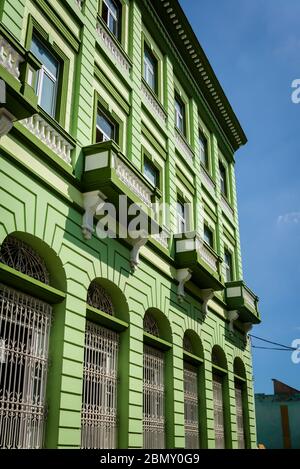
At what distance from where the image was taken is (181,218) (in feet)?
49.6

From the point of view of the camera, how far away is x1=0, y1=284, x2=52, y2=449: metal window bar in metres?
7.10

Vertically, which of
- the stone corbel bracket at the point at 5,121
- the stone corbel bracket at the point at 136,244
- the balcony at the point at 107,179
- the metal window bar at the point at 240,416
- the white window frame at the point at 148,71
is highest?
the white window frame at the point at 148,71

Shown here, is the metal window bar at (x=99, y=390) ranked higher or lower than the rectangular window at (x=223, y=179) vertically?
lower

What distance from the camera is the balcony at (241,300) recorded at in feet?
57.2

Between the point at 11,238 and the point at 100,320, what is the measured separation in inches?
97.6

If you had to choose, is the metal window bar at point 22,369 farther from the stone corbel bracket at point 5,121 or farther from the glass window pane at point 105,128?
the glass window pane at point 105,128

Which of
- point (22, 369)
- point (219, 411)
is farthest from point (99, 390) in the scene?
point (219, 411)

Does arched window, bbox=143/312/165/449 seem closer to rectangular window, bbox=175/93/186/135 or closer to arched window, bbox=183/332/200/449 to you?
arched window, bbox=183/332/200/449

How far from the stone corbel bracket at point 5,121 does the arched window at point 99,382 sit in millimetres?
3758

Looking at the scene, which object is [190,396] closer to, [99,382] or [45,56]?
[99,382]

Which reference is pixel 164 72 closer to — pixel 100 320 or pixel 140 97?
pixel 140 97

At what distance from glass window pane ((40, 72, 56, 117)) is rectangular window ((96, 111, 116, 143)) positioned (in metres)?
1.49

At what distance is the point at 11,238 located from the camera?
311 inches

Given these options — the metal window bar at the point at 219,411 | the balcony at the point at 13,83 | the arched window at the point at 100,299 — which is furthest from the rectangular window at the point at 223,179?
the balcony at the point at 13,83
